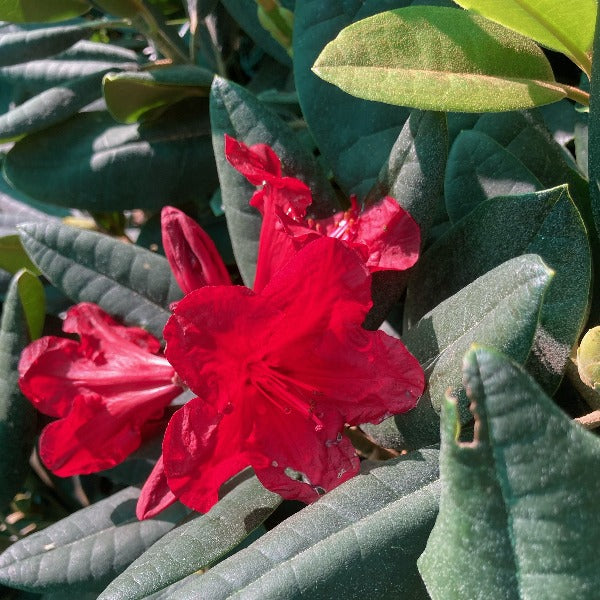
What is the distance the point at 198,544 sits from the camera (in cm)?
76

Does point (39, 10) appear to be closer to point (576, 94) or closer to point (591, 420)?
point (576, 94)

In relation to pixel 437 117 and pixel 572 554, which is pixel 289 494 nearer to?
pixel 572 554

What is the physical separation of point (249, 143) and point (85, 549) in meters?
0.59

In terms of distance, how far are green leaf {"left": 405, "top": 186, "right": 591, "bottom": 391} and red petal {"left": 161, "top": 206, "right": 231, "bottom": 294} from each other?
29 centimetres

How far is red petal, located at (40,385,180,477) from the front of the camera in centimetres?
95

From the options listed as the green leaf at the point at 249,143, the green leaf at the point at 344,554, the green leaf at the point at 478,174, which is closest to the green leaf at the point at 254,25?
the green leaf at the point at 249,143

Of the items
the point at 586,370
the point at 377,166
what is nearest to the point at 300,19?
the point at 377,166

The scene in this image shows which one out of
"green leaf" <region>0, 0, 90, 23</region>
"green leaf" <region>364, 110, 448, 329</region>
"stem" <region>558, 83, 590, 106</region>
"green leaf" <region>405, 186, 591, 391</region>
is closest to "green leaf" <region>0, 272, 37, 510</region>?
"green leaf" <region>0, 0, 90, 23</region>

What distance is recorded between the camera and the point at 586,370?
664 mm

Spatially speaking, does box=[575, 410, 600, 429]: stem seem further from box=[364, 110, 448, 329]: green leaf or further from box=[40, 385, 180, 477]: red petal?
box=[40, 385, 180, 477]: red petal

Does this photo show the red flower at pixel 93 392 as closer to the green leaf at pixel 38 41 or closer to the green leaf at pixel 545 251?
the green leaf at pixel 545 251

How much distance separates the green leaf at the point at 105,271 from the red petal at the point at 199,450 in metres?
0.34

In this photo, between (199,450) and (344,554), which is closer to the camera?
(344,554)

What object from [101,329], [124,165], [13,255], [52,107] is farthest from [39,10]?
[101,329]
